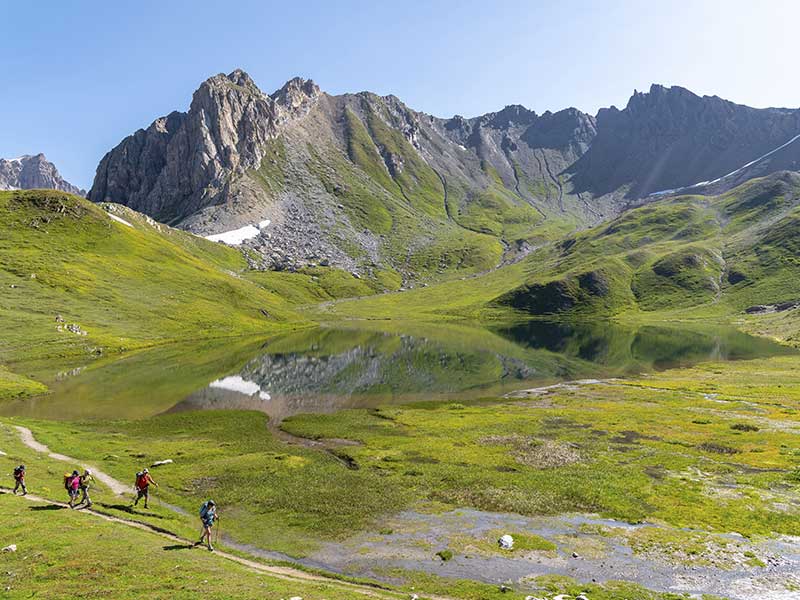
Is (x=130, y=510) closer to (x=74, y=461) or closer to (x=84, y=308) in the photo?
(x=74, y=461)

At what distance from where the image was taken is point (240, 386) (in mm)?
100125

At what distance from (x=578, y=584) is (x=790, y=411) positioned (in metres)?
68.2

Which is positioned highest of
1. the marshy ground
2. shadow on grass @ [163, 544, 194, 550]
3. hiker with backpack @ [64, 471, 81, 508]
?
hiker with backpack @ [64, 471, 81, 508]

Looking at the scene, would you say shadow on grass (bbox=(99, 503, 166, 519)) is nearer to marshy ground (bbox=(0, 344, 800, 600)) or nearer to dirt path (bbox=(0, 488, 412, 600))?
marshy ground (bbox=(0, 344, 800, 600))

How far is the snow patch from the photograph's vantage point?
95000 mm

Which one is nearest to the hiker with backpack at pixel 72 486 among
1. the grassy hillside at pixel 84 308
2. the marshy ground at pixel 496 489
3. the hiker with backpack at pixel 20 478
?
the marshy ground at pixel 496 489

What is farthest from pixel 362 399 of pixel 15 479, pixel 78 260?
pixel 78 260

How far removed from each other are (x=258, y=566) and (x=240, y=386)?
240ft

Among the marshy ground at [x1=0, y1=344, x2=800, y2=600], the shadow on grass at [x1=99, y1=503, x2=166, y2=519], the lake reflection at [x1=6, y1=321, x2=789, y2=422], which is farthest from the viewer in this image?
the lake reflection at [x1=6, y1=321, x2=789, y2=422]

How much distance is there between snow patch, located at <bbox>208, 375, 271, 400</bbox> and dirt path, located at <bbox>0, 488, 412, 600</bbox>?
5543 cm

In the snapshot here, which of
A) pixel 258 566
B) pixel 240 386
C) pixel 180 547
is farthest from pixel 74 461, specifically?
pixel 240 386

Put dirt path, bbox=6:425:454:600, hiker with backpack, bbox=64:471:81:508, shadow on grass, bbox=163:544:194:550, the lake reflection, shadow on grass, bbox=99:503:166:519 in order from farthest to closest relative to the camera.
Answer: the lake reflection, shadow on grass, bbox=99:503:166:519, hiker with backpack, bbox=64:471:81:508, shadow on grass, bbox=163:544:194:550, dirt path, bbox=6:425:454:600

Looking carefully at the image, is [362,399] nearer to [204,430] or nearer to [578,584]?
[204,430]

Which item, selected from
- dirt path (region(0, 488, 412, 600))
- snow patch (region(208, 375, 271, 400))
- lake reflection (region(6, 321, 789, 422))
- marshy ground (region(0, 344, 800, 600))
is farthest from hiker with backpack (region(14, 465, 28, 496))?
snow patch (region(208, 375, 271, 400))
